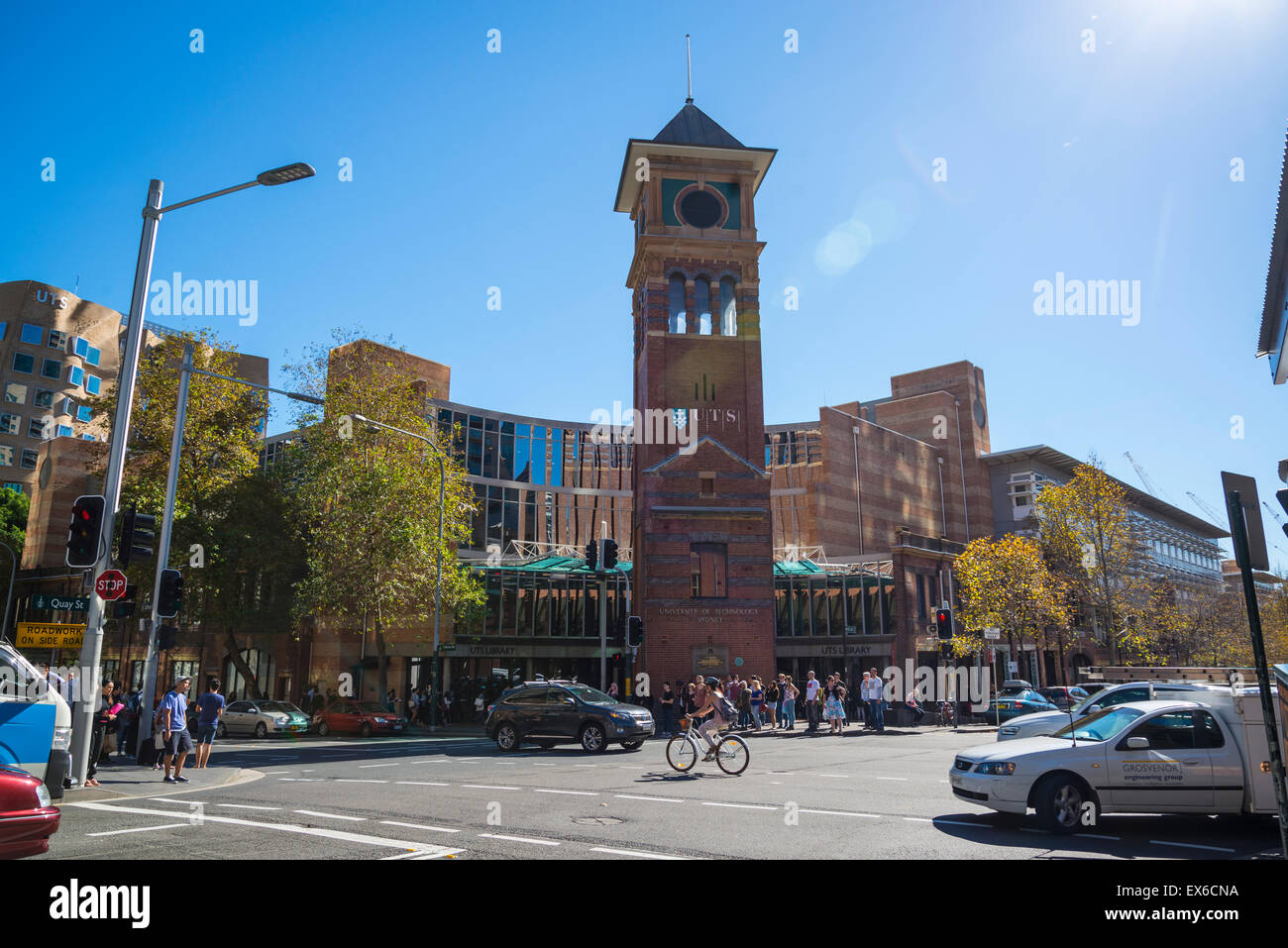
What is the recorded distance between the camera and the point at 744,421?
36562 mm

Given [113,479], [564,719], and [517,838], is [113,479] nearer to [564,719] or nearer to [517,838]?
[517,838]

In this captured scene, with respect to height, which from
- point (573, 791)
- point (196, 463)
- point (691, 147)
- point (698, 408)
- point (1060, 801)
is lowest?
point (573, 791)

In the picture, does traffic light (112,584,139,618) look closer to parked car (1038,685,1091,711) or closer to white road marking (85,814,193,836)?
white road marking (85,814,193,836)

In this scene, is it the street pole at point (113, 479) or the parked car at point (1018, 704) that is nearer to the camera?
the street pole at point (113, 479)

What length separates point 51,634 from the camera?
15.4 m

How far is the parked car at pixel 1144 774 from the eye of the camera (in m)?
9.59

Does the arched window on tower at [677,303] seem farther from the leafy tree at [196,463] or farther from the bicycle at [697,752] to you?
the bicycle at [697,752]

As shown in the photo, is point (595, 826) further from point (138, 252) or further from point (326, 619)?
point (326, 619)

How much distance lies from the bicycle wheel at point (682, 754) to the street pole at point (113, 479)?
30.9 ft

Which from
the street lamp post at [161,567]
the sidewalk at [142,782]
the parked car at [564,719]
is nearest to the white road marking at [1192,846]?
the parked car at [564,719]

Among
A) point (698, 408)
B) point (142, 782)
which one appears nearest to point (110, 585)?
point (142, 782)

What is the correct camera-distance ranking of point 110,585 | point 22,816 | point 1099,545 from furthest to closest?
point 1099,545 < point 110,585 < point 22,816

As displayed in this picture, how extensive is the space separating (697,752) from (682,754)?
13.9 inches
